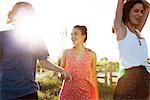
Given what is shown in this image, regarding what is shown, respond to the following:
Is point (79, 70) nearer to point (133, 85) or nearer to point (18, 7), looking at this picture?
point (133, 85)

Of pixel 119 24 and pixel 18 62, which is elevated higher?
pixel 119 24

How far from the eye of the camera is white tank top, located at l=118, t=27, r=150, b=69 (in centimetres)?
344

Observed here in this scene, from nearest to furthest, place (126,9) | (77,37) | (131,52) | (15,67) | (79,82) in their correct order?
(15,67)
(131,52)
(126,9)
(79,82)
(77,37)

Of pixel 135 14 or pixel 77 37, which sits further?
pixel 77 37

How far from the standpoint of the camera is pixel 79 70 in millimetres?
5305

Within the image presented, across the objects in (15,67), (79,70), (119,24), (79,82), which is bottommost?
(79,82)

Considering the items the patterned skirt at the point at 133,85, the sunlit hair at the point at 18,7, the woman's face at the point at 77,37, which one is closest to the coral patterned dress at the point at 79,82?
the woman's face at the point at 77,37

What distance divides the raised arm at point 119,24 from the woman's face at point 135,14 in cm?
8

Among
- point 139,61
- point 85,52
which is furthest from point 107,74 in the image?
point 139,61

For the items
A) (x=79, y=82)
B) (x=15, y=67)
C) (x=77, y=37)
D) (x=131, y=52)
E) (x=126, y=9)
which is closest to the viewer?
(x=15, y=67)

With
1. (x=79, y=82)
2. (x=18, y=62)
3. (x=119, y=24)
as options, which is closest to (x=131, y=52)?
(x=119, y=24)

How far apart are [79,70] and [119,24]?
6.02 ft

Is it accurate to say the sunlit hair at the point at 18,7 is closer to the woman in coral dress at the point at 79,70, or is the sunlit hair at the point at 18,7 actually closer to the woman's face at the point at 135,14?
the woman's face at the point at 135,14

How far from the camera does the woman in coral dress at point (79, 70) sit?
5195 mm
